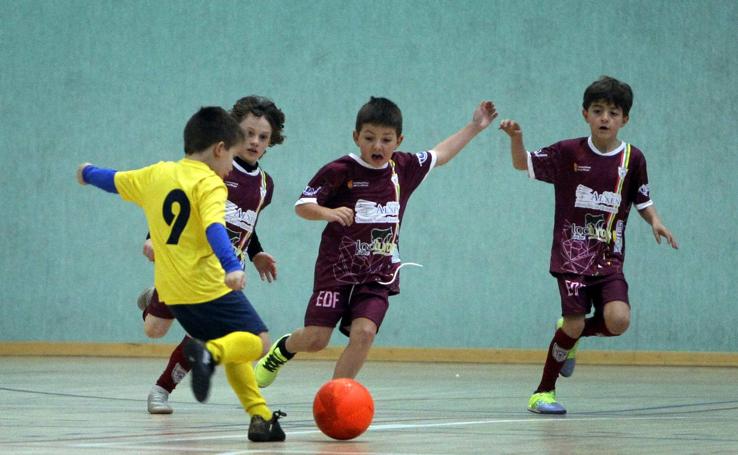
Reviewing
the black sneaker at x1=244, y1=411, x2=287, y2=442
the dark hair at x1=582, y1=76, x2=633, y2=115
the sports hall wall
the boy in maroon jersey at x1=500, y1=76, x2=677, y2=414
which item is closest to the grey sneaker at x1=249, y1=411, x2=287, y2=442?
the black sneaker at x1=244, y1=411, x2=287, y2=442

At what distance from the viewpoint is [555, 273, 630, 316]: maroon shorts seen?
5668 mm

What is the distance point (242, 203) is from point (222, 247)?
179cm

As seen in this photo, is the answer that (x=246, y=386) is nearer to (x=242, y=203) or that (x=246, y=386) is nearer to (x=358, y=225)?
(x=358, y=225)

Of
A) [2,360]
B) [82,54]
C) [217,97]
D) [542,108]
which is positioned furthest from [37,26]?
[542,108]

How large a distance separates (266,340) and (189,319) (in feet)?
0.91

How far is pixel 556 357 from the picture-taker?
576 centimetres

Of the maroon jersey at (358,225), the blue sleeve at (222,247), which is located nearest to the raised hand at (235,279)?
the blue sleeve at (222,247)

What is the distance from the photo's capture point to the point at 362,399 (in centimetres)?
409

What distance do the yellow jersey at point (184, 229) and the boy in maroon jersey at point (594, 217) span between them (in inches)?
80.5

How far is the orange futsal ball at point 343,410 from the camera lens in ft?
13.1

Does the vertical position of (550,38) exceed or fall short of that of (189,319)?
it exceeds it

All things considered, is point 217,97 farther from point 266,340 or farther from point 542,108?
point 266,340

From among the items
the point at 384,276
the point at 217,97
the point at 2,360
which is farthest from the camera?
the point at 217,97

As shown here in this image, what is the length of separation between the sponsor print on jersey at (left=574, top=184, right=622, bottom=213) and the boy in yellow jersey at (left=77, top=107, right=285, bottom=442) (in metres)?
2.09
